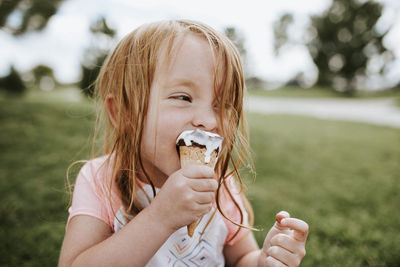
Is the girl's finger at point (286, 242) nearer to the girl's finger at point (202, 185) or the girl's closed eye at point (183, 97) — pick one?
the girl's finger at point (202, 185)

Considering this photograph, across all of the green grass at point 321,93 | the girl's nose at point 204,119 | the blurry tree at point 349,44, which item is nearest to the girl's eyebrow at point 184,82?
the girl's nose at point 204,119

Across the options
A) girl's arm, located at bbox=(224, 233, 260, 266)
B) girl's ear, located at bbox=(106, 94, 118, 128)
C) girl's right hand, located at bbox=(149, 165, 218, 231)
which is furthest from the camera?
girl's arm, located at bbox=(224, 233, 260, 266)

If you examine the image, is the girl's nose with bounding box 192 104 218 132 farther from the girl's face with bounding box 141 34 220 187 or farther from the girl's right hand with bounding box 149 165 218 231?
the girl's right hand with bounding box 149 165 218 231

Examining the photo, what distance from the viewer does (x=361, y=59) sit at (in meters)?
27.1

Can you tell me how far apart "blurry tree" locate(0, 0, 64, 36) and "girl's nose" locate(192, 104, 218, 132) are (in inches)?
314

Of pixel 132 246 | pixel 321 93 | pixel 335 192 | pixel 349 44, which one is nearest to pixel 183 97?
pixel 132 246

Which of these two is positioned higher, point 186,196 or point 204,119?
point 204,119

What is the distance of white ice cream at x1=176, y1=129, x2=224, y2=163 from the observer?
41.9 inches

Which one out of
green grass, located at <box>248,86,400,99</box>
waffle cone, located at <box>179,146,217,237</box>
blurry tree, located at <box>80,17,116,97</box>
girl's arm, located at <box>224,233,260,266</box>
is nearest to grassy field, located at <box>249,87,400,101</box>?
green grass, located at <box>248,86,400,99</box>

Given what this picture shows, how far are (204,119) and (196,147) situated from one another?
Result: 6.1 inches

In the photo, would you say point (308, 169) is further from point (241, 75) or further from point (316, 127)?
point (316, 127)

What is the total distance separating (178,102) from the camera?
1154 mm

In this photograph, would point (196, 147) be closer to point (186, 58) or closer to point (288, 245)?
point (186, 58)

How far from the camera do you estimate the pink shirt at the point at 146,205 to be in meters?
1.25
